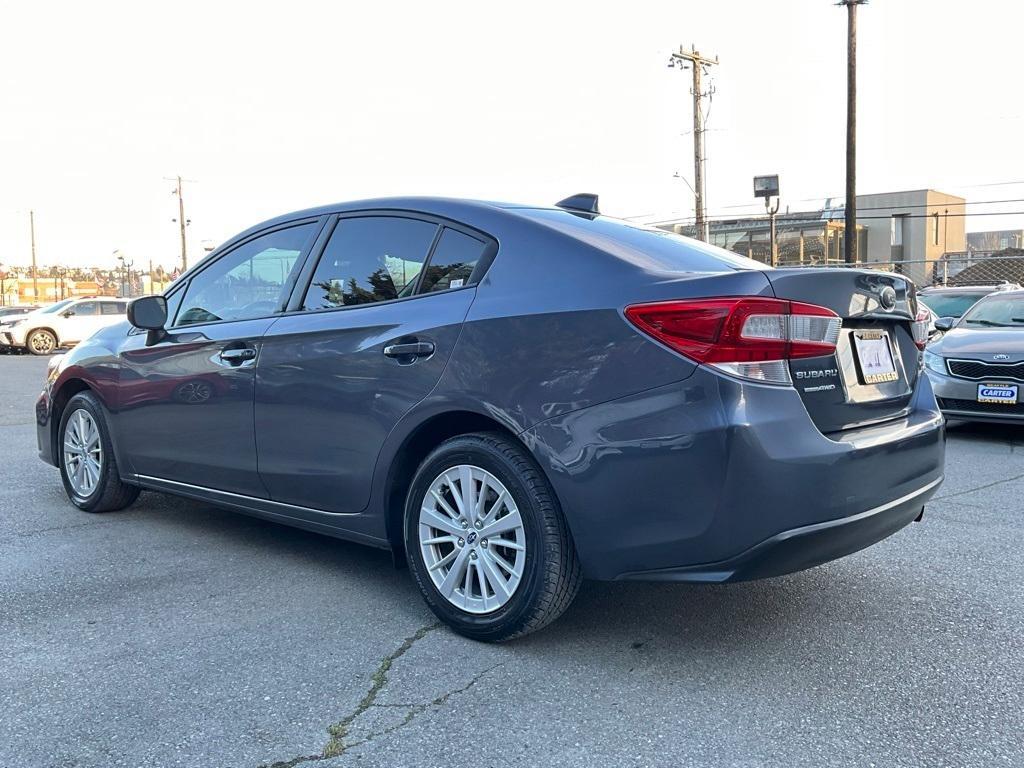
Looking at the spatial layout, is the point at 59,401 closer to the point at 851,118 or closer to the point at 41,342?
the point at 851,118

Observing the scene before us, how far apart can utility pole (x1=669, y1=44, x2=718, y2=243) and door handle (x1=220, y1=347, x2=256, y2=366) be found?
2472 centimetres

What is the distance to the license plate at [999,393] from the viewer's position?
25.7 feet

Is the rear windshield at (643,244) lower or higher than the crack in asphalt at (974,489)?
higher

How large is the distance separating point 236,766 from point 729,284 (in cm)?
196

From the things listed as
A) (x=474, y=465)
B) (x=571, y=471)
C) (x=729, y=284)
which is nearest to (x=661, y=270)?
(x=729, y=284)

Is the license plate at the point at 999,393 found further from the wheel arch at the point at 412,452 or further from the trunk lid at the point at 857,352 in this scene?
the wheel arch at the point at 412,452

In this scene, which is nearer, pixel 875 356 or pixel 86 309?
pixel 875 356

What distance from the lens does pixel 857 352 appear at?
3.08 m

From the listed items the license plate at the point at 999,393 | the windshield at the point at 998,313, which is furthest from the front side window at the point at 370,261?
the windshield at the point at 998,313

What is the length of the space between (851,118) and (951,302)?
10.2 meters

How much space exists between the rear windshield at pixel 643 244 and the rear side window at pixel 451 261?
0.84ft

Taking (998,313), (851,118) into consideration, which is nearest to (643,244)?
(998,313)

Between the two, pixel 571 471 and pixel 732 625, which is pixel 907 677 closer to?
pixel 732 625

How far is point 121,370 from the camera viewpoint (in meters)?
4.86
